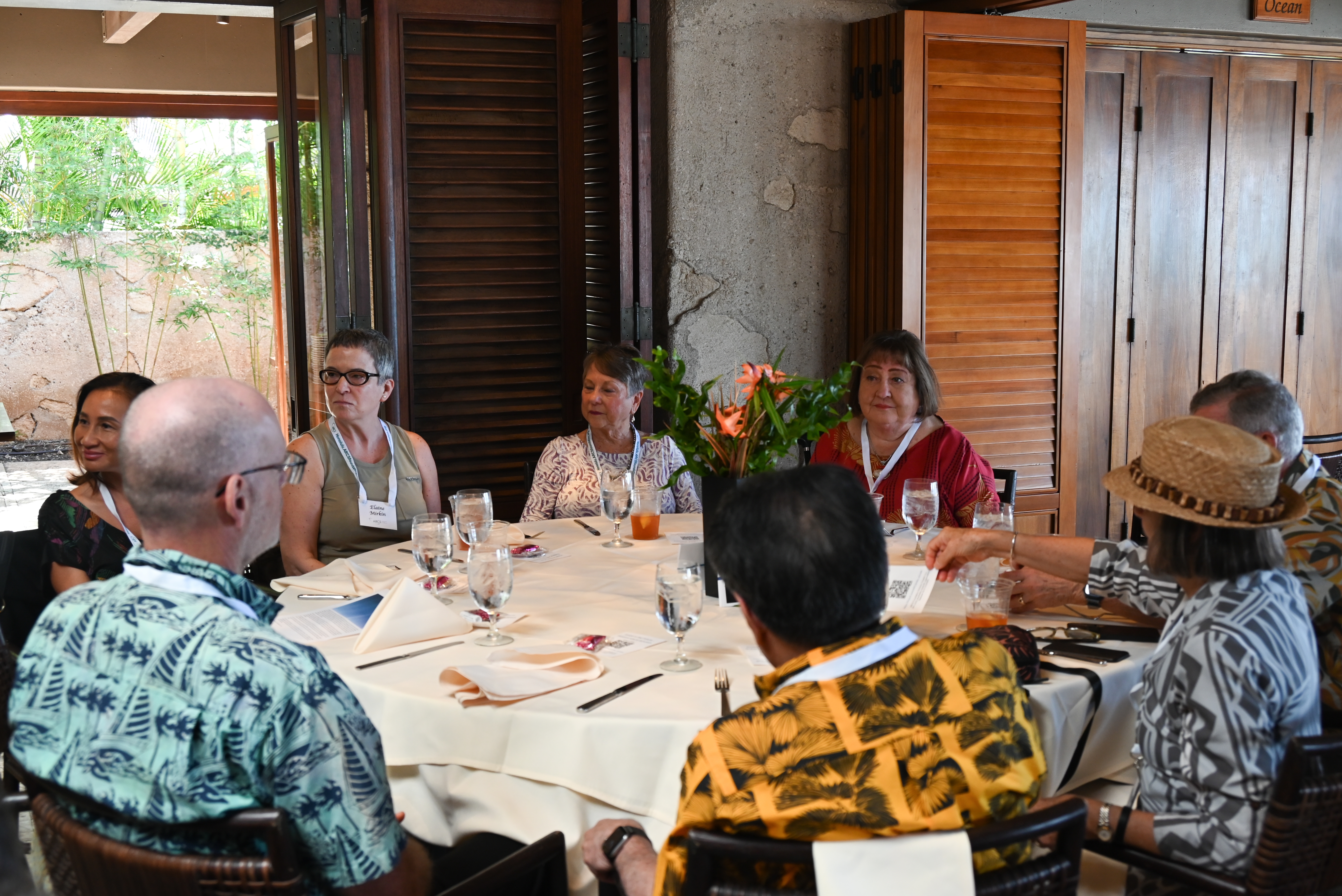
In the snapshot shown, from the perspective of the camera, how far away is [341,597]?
2.52 metres

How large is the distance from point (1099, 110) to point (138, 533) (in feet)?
13.8

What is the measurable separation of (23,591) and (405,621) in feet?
3.81

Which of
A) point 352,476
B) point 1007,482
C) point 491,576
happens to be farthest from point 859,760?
point 1007,482

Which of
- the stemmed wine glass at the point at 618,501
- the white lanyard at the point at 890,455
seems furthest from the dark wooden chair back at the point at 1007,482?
the stemmed wine glass at the point at 618,501

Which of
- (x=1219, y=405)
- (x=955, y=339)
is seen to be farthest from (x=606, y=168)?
(x=1219, y=405)

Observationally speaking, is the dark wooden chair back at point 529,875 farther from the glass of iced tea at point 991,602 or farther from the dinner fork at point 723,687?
the glass of iced tea at point 991,602

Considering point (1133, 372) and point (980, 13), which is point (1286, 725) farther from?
point (1133, 372)

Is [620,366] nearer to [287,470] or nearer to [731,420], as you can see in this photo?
[731,420]

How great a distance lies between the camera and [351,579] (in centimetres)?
266

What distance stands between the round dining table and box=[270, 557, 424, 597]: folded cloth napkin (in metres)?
0.33

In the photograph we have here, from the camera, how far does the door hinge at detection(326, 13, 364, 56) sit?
3.89 m

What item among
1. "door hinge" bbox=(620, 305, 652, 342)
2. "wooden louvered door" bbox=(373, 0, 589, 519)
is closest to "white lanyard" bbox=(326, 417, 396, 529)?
"wooden louvered door" bbox=(373, 0, 589, 519)

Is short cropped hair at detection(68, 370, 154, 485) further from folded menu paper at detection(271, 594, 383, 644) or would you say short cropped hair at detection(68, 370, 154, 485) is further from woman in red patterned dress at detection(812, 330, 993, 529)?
woman in red patterned dress at detection(812, 330, 993, 529)

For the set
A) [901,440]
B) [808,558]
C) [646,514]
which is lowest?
[646,514]
